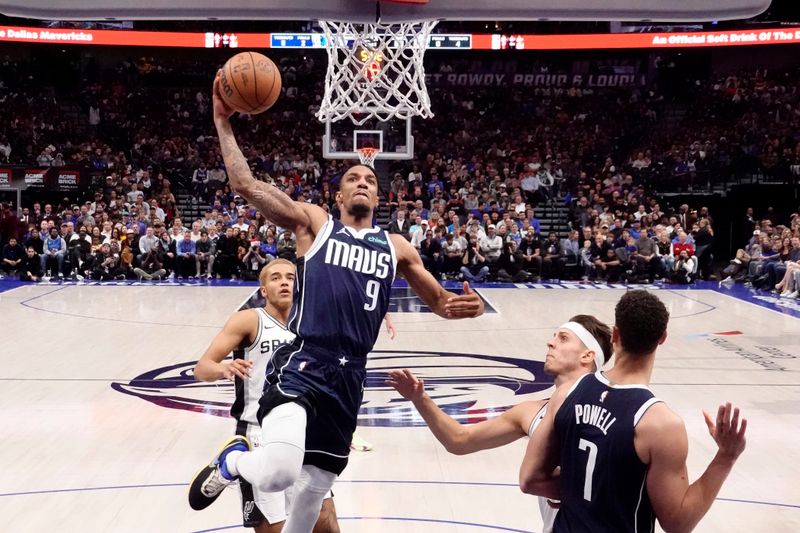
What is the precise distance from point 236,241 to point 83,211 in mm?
4197

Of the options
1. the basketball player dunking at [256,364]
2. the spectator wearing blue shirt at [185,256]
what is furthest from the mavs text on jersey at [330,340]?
the spectator wearing blue shirt at [185,256]

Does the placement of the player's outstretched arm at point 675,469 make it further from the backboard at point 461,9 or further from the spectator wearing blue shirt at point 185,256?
the spectator wearing blue shirt at point 185,256

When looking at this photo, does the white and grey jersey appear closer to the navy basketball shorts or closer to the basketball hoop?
the navy basketball shorts

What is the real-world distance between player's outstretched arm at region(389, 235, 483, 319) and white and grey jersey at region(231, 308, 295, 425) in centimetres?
64

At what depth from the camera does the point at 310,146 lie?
2709 centimetres

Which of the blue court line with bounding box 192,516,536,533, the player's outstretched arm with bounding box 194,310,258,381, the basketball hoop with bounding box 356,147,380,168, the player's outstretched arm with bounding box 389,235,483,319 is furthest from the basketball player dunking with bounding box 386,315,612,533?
the basketball hoop with bounding box 356,147,380,168

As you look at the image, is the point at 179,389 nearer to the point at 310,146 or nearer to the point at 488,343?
the point at 488,343

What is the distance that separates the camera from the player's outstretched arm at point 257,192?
3.75 meters

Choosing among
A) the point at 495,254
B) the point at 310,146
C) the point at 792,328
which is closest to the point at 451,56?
the point at 310,146

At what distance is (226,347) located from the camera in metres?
4.30

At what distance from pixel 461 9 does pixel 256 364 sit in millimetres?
4763

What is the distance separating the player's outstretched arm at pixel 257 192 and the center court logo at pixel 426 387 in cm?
365

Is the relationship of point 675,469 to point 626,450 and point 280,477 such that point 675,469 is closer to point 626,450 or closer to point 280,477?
point 626,450

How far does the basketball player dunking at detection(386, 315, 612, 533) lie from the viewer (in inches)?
126
